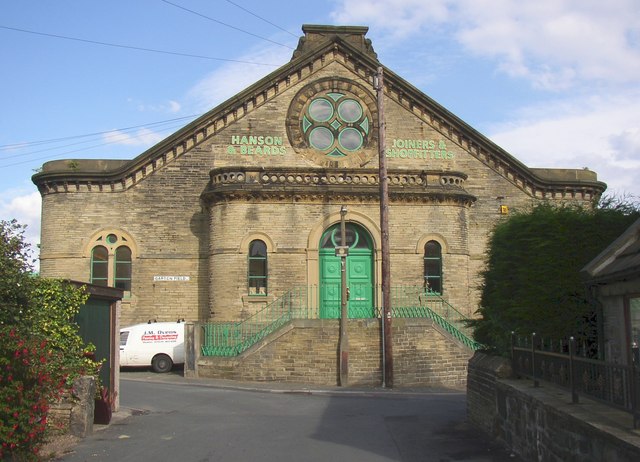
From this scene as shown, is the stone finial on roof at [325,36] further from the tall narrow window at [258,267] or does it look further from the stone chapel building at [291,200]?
the tall narrow window at [258,267]

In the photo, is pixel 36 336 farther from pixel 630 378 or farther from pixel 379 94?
pixel 379 94

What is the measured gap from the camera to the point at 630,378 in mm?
6633

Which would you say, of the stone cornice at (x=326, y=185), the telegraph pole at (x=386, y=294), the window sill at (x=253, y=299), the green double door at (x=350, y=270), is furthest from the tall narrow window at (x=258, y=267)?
the telegraph pole at (x=386, y=294)

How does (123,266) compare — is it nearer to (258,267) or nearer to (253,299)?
(258,267)

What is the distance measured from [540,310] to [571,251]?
1011mm

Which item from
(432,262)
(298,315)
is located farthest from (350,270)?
(298,315)

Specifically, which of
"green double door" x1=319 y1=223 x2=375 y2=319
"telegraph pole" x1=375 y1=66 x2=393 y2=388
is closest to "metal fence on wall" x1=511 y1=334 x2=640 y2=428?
"telegraph pole" x1=375 y1=66 x2=393 y2=388

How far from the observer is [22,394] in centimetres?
909

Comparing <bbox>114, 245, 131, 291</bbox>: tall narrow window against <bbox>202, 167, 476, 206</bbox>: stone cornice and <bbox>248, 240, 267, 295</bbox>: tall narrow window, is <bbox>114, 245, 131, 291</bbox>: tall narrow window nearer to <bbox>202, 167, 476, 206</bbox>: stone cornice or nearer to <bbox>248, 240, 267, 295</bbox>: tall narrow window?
<bbox>202, 167, 476, 206</bbox>: stone cornice

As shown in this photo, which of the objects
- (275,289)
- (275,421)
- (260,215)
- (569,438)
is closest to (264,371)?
(275,289)

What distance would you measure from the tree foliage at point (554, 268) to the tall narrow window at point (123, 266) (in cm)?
1773

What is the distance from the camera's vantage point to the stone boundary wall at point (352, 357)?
890 inches

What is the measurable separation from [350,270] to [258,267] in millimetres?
3432

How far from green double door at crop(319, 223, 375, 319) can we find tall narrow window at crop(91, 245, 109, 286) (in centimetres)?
782
